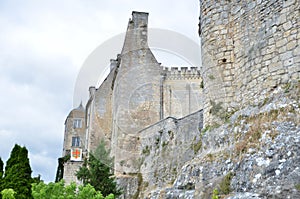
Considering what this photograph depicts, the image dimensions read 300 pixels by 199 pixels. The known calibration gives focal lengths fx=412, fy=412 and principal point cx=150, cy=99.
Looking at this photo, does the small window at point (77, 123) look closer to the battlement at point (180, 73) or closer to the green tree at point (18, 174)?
the battlement at point (180, 73)

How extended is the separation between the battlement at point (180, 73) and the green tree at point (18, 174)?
39.2 ft

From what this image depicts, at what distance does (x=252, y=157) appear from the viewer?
7.52 metres

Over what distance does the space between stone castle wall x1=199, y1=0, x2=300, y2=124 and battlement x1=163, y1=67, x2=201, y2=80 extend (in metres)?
14.7

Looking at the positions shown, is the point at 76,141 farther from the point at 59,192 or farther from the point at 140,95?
the point at 59,192

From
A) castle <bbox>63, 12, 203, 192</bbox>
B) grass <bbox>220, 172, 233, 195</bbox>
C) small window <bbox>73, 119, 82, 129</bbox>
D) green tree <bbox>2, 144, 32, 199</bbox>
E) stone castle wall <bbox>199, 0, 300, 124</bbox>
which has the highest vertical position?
→ small window <bbox>73, 119, 82, 129</bbox>

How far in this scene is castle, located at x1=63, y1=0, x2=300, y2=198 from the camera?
9000 millimetres

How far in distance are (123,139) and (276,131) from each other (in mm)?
15745

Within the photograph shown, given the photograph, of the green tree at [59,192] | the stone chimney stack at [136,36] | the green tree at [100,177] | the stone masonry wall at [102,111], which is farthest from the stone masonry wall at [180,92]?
the green tree at [59,192]

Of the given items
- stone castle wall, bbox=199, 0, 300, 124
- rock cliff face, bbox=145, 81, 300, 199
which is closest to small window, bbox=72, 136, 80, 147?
stone castle wall, bbox=199, 0, 300, 124

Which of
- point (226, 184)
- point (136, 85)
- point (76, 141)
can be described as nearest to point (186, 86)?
point (136, 85)

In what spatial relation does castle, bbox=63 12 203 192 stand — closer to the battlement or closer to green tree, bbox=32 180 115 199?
the battlement

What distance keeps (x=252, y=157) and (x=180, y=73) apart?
63.4 ft

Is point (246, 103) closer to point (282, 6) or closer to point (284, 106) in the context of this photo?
point (284, 106)

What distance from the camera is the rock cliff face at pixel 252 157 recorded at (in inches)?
269
